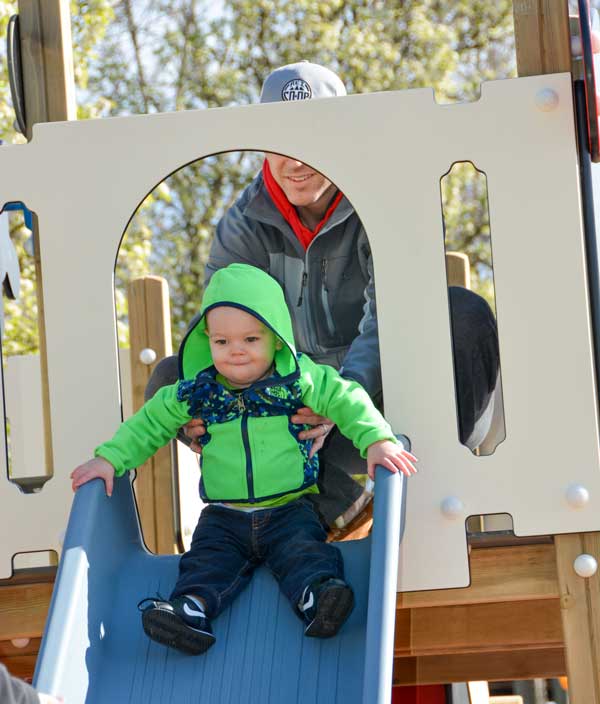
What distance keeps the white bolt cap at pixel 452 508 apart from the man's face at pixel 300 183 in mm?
1210

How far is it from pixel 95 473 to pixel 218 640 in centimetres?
52

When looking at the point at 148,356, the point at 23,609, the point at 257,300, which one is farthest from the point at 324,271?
the point at 23,609

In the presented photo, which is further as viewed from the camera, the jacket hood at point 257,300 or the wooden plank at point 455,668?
the wooden plank at point 455,668

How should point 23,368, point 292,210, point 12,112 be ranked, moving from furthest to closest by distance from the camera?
1. point 12,112
2. point 23,368
3. point 292,210

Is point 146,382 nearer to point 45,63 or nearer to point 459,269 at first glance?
point 459,269

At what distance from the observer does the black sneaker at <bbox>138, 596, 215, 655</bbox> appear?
287 cm

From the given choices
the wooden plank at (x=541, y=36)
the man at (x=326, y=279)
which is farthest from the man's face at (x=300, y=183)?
the wooden plank at (x=541, y=36)

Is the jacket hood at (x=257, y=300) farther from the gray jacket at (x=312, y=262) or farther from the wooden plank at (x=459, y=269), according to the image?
the wooden plank at (x=459, y=269)

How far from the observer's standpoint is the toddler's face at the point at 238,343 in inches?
124

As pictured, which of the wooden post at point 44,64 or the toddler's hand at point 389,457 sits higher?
the wooden post at point 44,64

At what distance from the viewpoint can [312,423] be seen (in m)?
3.18

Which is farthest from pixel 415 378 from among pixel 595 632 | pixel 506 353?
pixel 595 632

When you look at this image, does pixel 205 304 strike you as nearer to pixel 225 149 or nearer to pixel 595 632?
pixel 225 149

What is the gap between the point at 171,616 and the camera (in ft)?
9.45
